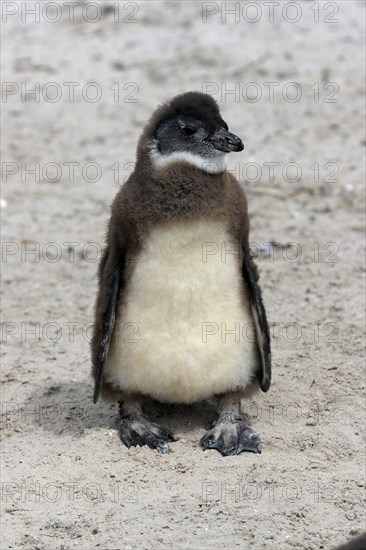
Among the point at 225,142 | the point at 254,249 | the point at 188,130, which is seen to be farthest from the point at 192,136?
the point at 254,249

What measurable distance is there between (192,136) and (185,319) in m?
0.91

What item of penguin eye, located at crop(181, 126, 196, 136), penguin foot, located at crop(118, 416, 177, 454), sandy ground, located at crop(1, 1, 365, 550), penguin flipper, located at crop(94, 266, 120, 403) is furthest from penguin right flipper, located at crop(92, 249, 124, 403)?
penguin eye, located at crop(181, 126, 196, 136)

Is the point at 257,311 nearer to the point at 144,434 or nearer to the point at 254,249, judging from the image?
the point at 144,434

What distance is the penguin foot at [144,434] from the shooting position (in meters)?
5.62

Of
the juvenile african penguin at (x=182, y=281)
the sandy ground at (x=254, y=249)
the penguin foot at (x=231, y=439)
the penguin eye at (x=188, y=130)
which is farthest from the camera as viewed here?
the penguin foot at (x=231, y=439)

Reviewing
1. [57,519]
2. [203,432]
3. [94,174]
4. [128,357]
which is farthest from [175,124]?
[94,174]

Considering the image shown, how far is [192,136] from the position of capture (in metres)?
5.42

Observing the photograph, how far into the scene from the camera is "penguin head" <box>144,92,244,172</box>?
5383 mm

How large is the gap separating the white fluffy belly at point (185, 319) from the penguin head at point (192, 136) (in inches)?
13.3

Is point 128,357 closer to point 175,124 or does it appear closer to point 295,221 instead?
point 175,124

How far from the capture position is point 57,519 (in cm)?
506

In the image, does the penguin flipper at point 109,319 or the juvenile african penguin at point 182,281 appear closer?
the juvenile african penguin at point 182,281

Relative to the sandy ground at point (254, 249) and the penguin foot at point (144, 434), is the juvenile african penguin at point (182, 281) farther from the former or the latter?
the sandy ground at point (254, 249)

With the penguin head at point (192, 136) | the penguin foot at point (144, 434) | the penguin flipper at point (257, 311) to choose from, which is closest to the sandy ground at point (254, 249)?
the penguin foot at point (144, 434)
